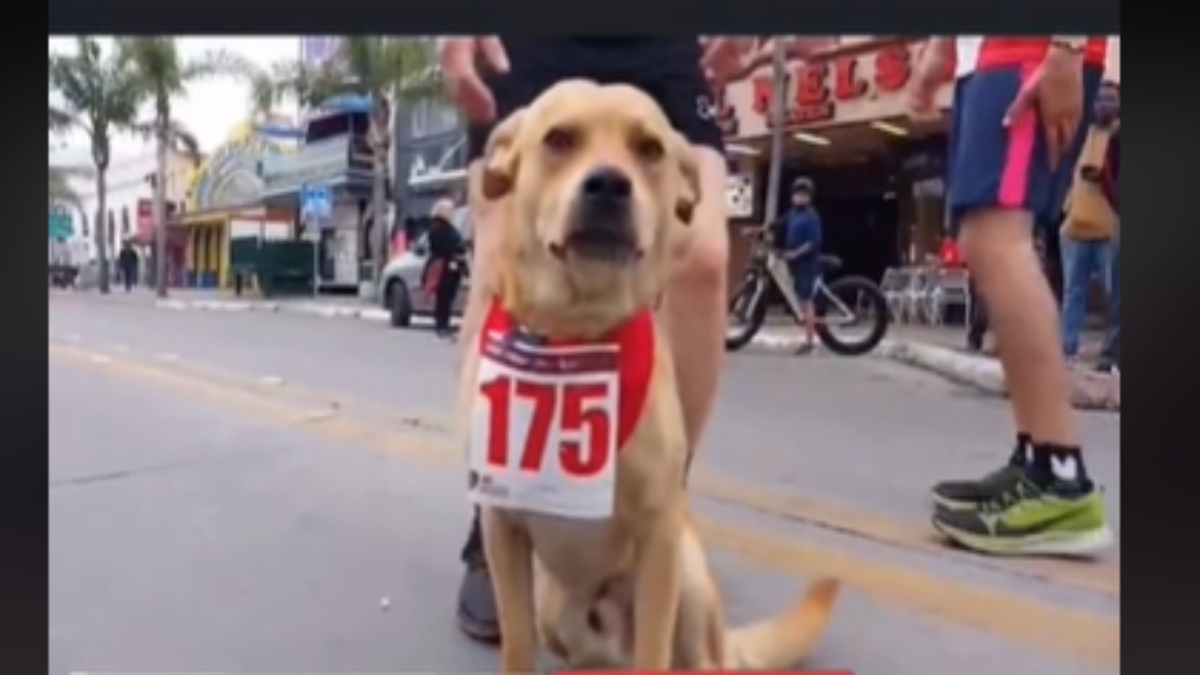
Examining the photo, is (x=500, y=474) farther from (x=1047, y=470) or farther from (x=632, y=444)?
(x=1047, y=470)

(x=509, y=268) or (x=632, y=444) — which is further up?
(x=509, y=268)

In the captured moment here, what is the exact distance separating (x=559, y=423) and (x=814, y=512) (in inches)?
10.9

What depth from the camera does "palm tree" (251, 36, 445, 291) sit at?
0.94 meters

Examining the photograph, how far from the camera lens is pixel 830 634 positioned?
3.11 feet

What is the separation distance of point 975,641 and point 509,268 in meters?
0.45

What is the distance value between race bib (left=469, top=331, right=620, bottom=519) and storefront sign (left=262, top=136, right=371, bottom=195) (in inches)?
9.7

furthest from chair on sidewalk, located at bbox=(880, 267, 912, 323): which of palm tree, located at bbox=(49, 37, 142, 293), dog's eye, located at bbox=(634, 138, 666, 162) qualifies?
palm tree, located at bbox=(49, 37, 142, 293)

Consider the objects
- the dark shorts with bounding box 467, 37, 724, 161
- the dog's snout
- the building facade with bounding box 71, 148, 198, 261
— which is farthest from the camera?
the building facade with bounding box 71, 148, 198, 261

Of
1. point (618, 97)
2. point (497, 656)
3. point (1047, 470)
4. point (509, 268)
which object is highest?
point (618, 97)

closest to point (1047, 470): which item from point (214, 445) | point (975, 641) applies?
point (975, 641)

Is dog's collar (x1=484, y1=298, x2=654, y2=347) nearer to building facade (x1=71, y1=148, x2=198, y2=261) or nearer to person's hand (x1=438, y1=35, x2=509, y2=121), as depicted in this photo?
person's hand (x1=438, y1=35, x2=509, y2=121)

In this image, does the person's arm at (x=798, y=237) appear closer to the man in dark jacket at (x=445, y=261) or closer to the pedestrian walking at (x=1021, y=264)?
the pedestrian walking at (x=1021, y=264)

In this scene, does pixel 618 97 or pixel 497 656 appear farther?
pixel 497 656

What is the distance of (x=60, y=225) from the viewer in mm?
963
